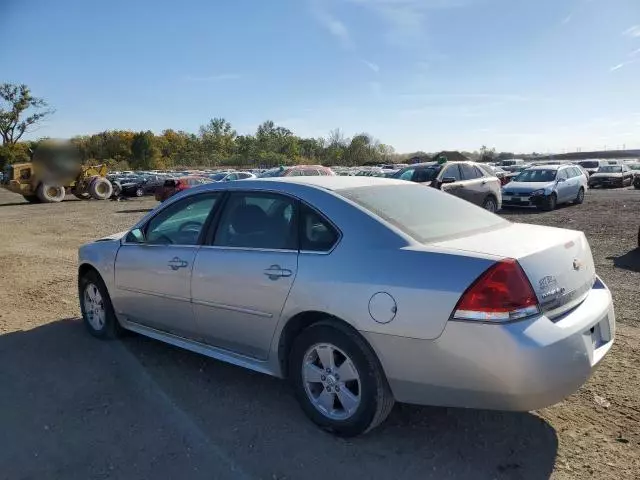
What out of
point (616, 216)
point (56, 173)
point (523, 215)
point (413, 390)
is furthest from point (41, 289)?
point (56, 173)

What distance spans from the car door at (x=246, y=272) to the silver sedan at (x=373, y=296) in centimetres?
1

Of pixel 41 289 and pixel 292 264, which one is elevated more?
pixel 292 264

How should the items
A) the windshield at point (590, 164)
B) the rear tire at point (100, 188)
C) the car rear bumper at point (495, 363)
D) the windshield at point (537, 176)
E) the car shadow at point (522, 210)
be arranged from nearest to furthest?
the car rear bumper at point (495, 363), the car shadow at point (522, 210), the windshield at point (537, 176), the rear tire at point (100, 188), the windshield at point (590, 164)

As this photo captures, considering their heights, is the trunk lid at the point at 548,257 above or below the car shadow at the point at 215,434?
above

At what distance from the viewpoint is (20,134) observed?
63219 millimetres

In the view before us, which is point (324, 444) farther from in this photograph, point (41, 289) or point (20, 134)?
point (20, 134)

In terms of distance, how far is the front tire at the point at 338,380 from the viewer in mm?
2930

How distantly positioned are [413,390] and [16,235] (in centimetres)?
1439

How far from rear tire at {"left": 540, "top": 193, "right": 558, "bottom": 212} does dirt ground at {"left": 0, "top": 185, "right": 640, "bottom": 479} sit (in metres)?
13.9

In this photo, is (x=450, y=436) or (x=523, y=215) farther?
(x=523, y=215)

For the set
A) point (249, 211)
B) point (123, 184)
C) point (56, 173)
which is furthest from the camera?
point (123, 184)

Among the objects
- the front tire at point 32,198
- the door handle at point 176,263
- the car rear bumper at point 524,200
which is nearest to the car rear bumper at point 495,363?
the door handle at point 176,263

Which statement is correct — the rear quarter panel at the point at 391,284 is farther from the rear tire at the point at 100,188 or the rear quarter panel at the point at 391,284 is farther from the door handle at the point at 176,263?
the rear tire at the point at 100,188

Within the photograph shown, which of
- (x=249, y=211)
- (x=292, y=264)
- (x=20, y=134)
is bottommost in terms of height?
(x=292, y=264)
